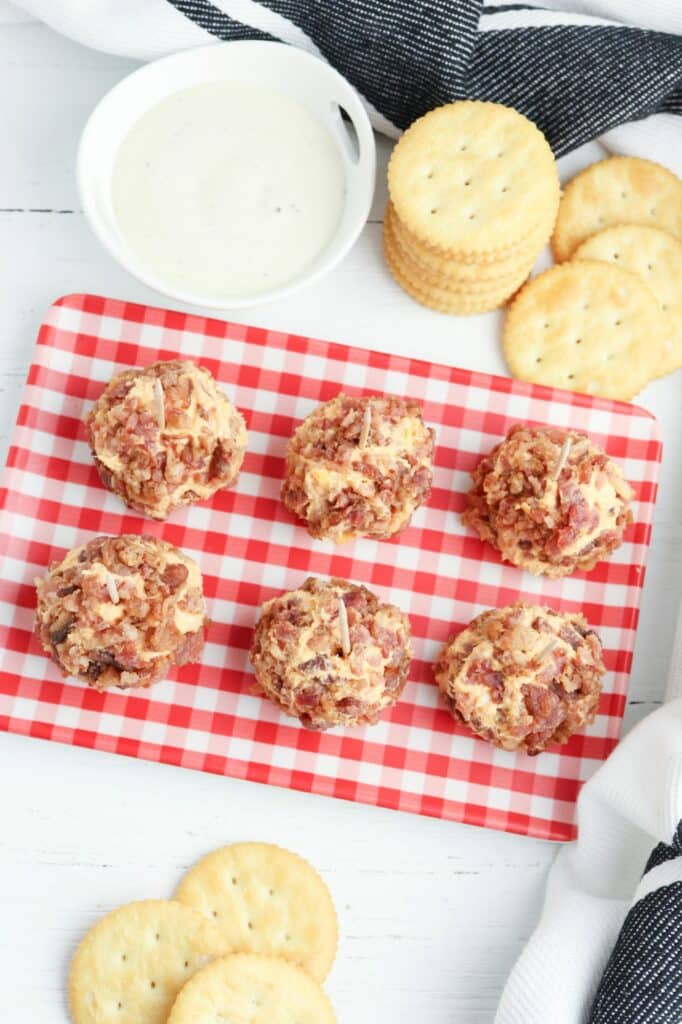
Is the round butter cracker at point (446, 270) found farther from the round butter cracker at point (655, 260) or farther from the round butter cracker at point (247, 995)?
the round butter cracker at point (247, 995)

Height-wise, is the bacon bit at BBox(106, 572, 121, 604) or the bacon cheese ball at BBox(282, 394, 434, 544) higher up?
the bacon cheese ball at BBox(282, 394, 434, 544)

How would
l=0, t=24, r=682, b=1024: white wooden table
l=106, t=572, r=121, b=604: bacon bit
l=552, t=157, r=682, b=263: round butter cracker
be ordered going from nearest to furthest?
l=106, t=572, r=121, b=604: bacon bit, l=0, t=24, r=682, b=1024: white wooden table, l=552, t=157, r=682, b=263: round butter cracker

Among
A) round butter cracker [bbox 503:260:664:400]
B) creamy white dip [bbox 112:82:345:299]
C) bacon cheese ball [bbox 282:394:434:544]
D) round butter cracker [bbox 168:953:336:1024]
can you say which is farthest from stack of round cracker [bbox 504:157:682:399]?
→ round butter cracker [bbox 168:953:336:1024]

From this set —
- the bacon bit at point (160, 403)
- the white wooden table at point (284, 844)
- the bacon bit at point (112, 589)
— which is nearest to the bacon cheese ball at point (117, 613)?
the bacon bit at point (112, 589)

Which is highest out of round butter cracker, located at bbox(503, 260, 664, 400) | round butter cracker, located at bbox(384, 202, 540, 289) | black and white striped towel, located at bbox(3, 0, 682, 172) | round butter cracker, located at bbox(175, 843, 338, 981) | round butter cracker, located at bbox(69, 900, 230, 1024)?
black and white striped towel, located at bbox(3, 0, 682, 172)

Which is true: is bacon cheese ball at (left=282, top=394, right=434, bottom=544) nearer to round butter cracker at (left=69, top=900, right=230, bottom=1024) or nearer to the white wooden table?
the white wooden table

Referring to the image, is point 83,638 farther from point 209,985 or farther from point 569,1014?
point 569,1014

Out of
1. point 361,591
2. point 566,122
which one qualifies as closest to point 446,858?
point 361,591

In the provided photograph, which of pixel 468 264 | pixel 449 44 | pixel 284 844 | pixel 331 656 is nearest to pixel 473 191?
pixel 468 264

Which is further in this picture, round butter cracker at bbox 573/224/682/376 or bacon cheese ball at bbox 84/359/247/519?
round butter cracker at bbox 573/224/682/376
